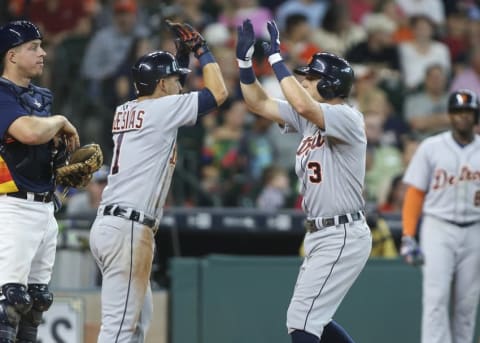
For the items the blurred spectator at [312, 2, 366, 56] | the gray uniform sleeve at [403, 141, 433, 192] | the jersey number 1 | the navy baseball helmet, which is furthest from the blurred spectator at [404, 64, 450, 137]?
the navy baseball helmet

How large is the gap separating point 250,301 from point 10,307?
3.10 meters

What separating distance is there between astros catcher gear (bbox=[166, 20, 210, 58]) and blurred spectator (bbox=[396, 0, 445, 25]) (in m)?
7.38

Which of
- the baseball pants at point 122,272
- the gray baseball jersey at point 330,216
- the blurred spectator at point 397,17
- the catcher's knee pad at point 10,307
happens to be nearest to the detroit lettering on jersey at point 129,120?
the baseball pants at point 122,272

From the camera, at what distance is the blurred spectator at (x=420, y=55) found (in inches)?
509

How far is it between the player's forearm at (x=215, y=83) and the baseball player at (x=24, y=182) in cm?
82

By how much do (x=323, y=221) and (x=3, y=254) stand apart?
5.87 ft

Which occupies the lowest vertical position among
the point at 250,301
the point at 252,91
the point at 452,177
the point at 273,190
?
the point at 250,301

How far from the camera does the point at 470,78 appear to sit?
1288cm

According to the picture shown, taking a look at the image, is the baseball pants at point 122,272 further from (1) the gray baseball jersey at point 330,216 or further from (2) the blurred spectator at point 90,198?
(2) the blurred spectator at point 90,198

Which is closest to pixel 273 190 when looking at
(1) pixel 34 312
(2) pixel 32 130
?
(1) pixel 34 312

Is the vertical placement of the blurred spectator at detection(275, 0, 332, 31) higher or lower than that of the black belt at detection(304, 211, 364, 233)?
higher

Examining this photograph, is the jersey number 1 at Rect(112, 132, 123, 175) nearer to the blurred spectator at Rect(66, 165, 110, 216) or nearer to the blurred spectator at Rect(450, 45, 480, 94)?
the blurred spectator at Rect(66, 165, 110, 216)

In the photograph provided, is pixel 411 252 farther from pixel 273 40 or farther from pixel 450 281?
pixel 273 40

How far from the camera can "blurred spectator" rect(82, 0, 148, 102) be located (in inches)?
484
